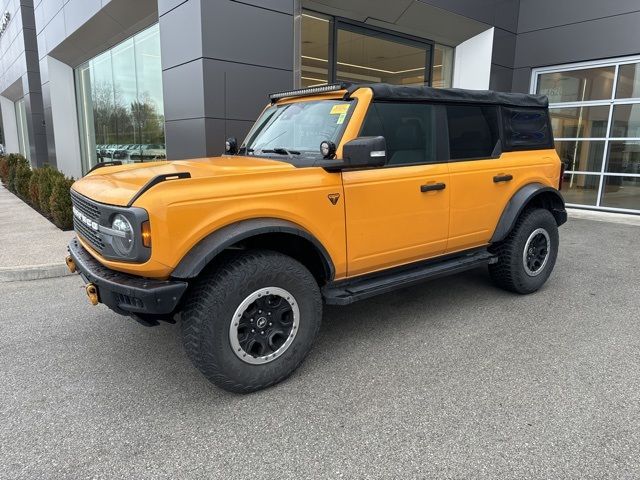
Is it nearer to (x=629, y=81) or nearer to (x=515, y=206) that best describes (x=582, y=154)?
(x=629, y=81)

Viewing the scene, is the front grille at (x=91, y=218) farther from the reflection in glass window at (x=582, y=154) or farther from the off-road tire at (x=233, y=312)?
the reflection in glass window at (x=582, y=154)

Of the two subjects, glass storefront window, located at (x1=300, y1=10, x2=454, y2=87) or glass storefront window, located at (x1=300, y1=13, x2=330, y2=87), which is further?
glass storefront window, located at (x1=300, y1=10, x2=454, y2=87)

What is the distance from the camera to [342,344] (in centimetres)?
376

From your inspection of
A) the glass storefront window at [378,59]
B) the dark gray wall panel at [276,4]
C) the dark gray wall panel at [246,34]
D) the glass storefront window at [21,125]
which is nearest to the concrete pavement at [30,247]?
the dark gray wall panel at [246,34]

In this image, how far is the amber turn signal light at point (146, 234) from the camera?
2607mm

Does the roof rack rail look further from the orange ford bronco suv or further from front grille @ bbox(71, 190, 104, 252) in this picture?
front grille @ bbox(71, 190, 104, 252)

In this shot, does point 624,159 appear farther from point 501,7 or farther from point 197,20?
point 197,20

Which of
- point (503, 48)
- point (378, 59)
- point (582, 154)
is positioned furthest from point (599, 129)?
point (378, 59)

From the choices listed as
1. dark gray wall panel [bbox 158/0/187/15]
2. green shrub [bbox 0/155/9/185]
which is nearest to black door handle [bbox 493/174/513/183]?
dark gray wall panel [bbox 158/0/187/15]

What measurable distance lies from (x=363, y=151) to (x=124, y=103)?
38.8 feet

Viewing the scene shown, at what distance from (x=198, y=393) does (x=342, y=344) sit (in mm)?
1235

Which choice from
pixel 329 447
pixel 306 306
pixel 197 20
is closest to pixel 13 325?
pixel 306 306

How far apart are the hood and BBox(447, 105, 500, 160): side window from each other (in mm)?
1703

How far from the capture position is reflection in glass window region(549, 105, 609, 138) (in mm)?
11023
